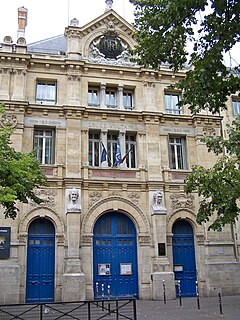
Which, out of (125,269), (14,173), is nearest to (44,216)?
(125,269)

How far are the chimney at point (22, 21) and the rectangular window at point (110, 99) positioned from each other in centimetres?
601

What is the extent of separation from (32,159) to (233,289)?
13.0 m

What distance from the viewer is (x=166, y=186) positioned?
71.7 ft

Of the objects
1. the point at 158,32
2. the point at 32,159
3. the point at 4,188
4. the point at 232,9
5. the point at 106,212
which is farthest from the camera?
the point at 106,212

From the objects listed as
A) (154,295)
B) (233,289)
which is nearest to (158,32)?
(154,295)

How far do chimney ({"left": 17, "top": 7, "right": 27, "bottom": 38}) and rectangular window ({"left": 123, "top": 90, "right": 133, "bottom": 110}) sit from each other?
6.94 meters

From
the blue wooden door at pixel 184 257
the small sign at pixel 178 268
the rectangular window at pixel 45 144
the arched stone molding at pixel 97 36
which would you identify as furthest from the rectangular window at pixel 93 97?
the small sign at pixel 178 268

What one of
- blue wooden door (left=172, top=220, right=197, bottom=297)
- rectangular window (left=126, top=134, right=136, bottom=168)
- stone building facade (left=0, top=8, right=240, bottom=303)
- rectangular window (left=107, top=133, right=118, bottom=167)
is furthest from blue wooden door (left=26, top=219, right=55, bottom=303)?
blue wooden door (left=172, top=220, right=197, bottom=297)

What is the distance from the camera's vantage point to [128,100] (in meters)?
23.7

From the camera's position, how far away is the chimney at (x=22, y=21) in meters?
22.9

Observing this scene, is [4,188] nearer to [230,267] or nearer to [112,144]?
[112,144]

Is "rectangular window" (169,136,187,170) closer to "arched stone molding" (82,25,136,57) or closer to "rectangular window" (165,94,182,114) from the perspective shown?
"rectangular window" (165,94,182,114)

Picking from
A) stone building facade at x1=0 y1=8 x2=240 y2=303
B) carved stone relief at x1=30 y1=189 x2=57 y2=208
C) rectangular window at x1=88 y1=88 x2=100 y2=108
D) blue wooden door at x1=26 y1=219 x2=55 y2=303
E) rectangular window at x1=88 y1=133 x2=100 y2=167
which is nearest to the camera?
blue wooden door at x1=26 y1=219 x2=55 y2=303

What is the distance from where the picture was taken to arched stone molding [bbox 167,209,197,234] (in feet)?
69.7
